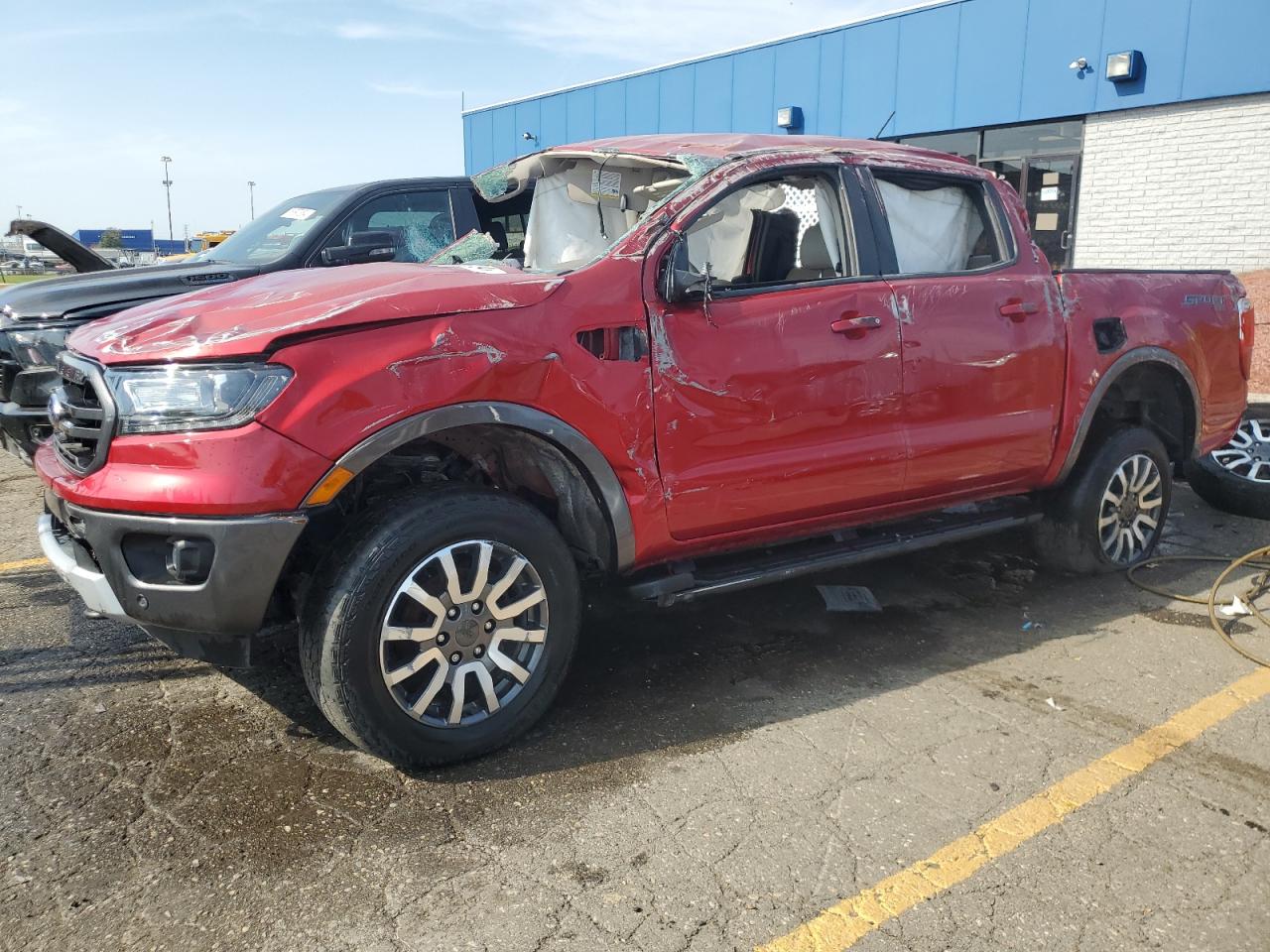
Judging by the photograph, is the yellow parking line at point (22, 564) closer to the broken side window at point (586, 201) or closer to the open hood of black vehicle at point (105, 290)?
the open hood of black vehicle at point (105, 290)

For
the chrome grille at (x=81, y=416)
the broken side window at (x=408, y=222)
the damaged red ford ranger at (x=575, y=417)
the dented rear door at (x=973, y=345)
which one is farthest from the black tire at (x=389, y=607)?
the broken side window at (x=408, y=222)

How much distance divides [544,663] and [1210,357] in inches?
151

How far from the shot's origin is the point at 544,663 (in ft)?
10.3

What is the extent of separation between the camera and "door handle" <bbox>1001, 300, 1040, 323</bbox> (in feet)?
13.6

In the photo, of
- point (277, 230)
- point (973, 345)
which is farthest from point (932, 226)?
point (277, 230)

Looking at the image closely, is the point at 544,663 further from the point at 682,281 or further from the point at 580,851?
the point at 682,281

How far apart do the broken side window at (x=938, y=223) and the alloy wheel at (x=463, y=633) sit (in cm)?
207

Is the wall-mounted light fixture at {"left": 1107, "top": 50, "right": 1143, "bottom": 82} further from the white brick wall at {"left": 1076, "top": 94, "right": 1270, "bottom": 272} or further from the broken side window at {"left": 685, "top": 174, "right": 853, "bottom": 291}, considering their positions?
the broken side window at {"left": 685, "top": 174, "right": 853, "bottom": 291}

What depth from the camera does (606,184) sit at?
4.02m

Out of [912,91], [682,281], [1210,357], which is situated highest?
[912,91]

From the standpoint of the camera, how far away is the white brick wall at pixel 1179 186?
10.9m

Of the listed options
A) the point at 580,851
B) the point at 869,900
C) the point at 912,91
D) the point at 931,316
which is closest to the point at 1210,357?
A: the point at 931,316

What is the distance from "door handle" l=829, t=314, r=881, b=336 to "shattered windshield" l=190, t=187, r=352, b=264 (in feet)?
11.9

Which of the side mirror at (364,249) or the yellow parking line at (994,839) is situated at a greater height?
the side mirror at (364,249)
